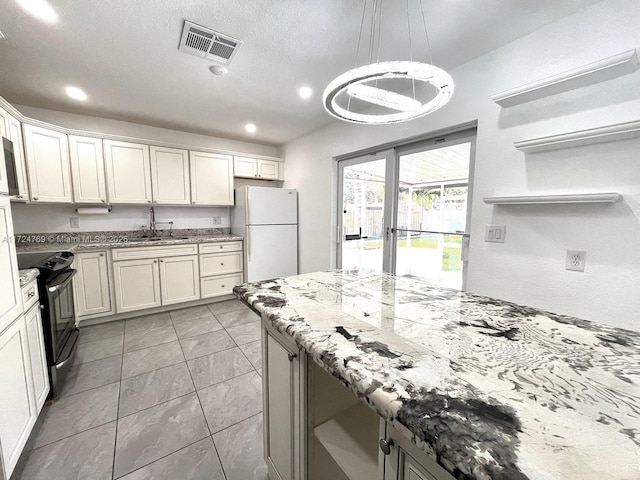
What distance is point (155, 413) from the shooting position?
172 cm

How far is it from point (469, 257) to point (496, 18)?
5.14 feet

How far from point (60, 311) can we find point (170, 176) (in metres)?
1.97

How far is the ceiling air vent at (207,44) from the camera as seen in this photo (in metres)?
1.71

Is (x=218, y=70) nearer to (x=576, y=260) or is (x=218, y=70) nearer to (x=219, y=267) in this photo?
A: (x=219, y=267)

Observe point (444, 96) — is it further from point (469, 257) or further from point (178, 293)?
point (178, 293)

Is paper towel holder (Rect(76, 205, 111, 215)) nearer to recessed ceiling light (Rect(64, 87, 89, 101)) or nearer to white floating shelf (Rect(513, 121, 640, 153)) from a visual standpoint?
recessed ceiling light (Rect(64, 87, 89, 101))

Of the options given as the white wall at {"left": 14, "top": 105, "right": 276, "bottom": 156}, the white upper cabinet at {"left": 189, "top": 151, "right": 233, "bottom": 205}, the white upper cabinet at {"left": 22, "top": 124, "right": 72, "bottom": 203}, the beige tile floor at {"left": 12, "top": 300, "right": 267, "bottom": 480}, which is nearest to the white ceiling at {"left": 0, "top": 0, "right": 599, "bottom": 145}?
the white wall at {"left": 14, "top": 105, "right": 276, "bottom": 156}

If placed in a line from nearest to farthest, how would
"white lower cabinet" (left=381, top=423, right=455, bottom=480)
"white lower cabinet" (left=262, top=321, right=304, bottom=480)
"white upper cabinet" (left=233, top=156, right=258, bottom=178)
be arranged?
"white lower cabinet" (left=381, top=423, right=455, bottom=480)
"white lower cabinet" (left=262, top=321, right=304, bottom=480)
"white upper cabinet" (left=233, top=156, right=258, bottom=178)

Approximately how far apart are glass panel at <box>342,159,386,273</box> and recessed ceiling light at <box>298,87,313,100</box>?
973mm

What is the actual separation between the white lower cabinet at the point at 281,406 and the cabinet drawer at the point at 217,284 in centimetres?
268

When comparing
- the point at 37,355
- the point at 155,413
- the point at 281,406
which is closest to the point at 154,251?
the point at 37,355

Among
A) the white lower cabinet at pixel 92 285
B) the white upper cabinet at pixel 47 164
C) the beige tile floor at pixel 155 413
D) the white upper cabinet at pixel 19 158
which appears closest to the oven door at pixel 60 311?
the beige tile floor at pixel 155 413

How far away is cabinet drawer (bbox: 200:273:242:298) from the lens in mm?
3588

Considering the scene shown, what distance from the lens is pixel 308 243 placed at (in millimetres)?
3869
